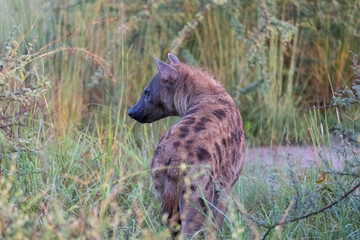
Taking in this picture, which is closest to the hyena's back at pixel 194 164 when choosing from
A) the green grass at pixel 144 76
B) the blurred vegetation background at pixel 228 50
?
the green grass at pixel 144 76

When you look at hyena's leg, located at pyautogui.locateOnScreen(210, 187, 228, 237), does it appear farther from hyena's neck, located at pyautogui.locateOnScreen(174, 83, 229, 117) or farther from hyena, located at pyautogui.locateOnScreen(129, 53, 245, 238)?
hyena's neck, located at pyautogui.locateOnScreen(174, 83, 229, 117)

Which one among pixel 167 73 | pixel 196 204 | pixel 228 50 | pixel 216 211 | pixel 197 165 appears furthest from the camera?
Result: pixel 228 50

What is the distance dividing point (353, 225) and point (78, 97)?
11.2 ft

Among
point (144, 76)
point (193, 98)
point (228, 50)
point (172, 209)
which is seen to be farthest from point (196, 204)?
point (228, 50)

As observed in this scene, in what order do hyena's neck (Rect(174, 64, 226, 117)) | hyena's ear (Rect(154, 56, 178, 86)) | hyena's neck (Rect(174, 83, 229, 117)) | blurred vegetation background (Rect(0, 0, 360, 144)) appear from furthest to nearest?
1. blurred vegetation background (Rect(0, 0, 360, 144))
2. hyena's ear (Rect(154, 56, 178, 86))
3. hyena's neck (Rect(174, 64, 226, 117))
4. hyena's neck (Rect(174, 83, 229, 117))

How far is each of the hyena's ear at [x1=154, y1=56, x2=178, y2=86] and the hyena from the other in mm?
356

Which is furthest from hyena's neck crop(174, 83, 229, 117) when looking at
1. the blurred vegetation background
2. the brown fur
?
the blurred vegetation background

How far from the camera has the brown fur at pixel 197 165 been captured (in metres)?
2.96

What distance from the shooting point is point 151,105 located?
4.34 m

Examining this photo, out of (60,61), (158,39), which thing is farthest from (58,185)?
(158,39)

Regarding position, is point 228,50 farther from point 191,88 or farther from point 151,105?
point 191,88

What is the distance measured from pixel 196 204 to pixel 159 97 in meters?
1.37

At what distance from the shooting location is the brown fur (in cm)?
296

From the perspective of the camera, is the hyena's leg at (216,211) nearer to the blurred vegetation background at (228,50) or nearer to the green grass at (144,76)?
the green grass at (144,76)
